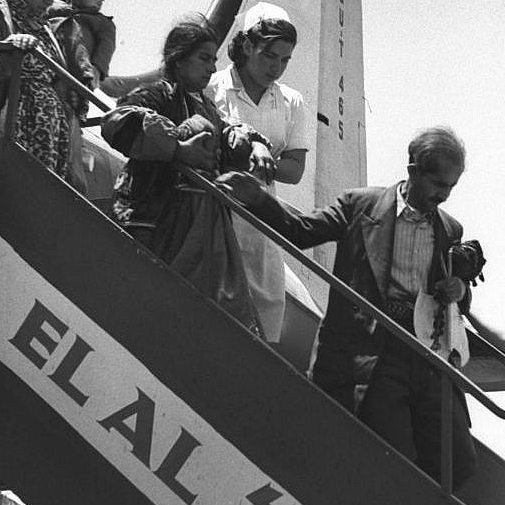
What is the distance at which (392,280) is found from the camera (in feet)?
18.7

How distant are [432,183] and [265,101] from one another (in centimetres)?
119

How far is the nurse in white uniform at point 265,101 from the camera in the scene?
6.05 metres

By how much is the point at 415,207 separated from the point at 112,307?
1.33m

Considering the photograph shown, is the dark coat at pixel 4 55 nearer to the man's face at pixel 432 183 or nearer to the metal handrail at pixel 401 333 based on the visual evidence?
the metal handrail at pixel 401 333

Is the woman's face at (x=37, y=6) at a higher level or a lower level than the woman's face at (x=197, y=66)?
lower

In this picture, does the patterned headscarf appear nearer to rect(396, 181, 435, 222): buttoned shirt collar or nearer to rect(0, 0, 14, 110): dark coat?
rect(0, 0, 14, 110): dark coat

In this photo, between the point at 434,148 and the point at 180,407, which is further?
the point at 434,148

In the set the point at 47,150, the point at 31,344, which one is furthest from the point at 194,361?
the point at 47,150

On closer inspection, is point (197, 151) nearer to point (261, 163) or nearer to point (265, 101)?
point (261, 163)

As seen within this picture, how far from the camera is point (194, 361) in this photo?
17.8ft

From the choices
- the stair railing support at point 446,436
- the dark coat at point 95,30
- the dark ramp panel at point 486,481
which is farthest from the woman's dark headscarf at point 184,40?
the dark ramp panel at point 486,481

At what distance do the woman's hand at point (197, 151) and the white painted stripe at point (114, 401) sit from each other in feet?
2.40

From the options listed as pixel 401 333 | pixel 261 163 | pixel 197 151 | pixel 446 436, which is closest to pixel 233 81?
pixel 261 163

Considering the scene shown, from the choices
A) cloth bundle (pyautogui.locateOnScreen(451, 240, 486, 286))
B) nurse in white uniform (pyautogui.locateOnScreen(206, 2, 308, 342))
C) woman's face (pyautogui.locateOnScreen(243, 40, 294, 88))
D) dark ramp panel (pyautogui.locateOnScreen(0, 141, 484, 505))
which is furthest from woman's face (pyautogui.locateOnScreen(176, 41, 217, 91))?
cloth bundle (pyautogui.locateOnScreen(451, 240, 486, 286))
